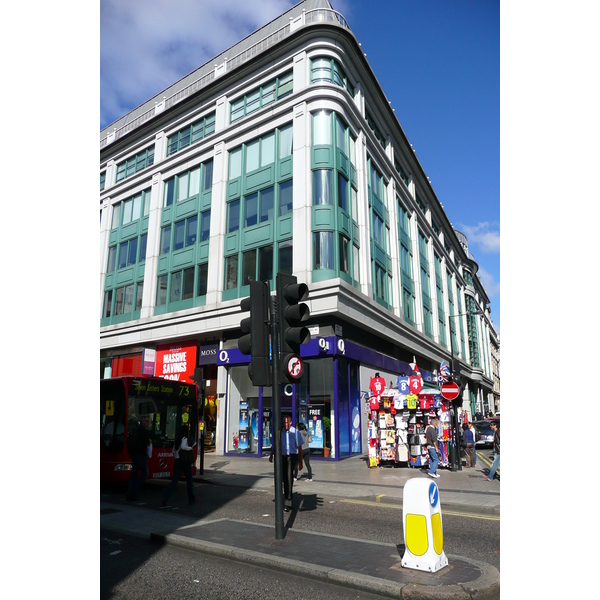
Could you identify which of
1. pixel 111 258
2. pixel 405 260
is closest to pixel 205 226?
pixel 111 258

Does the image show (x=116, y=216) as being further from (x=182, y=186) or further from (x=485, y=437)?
(x=485, y=437)

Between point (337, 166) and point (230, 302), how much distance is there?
8707 mm

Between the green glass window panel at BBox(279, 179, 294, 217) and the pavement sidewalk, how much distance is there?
14.9 metres

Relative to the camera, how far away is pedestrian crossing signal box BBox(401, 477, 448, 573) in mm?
5105

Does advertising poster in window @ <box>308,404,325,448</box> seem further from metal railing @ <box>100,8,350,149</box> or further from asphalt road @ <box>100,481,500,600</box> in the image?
metal railing @ <box>100,8,350,149</box>

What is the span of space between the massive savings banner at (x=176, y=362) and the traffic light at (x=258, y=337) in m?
20.6

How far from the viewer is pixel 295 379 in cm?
662

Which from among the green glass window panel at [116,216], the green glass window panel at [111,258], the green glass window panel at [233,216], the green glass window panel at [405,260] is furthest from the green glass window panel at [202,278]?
the green glass window panel at [405,260]

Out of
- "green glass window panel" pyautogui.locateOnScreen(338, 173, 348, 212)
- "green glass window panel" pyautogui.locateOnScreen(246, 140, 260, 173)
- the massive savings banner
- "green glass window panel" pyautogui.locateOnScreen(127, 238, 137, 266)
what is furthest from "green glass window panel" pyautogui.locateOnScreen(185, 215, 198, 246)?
"green glass window panel" pyautogui.locateOnScreen(338, 173, 348, 212)

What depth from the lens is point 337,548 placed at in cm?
611

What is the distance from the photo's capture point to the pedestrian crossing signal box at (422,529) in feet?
16.8

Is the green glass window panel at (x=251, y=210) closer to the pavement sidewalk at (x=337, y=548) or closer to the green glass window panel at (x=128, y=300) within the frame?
the green glass window panel at (x=128, y=300)
